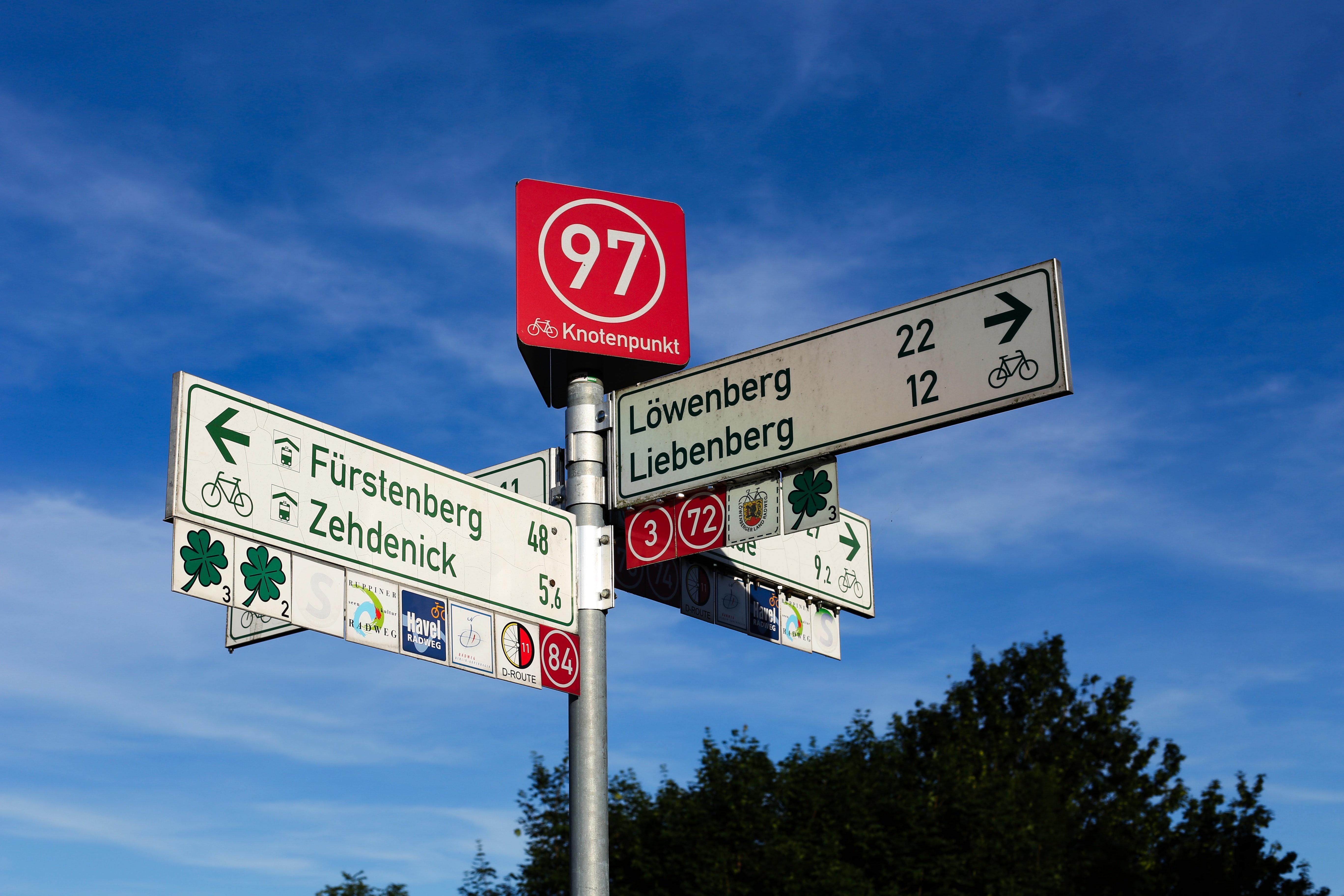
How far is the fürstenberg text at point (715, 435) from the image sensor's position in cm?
651

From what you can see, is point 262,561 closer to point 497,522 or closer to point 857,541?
point 497,522

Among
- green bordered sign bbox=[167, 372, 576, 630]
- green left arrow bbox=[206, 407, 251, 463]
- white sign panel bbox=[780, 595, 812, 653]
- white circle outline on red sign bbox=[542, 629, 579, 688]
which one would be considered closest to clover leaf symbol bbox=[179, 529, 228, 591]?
green bordered sign bbox=[167, 372, 576, 630]

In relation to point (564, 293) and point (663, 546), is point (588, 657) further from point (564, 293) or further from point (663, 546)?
point (564, 293)

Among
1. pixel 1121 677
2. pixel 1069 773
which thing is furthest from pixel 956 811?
pixel 1121 677

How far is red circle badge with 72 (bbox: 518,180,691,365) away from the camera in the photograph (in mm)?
7160

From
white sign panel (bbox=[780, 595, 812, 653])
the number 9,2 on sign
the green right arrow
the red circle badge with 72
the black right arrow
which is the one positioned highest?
the red circle badge with 72

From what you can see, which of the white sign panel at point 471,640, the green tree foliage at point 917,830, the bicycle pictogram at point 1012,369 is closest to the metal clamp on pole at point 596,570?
the white sign panel at point 471,640

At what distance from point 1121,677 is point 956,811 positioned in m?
22.8

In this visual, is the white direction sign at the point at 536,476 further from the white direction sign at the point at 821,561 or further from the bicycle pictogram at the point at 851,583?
the bicycle pictogram at the point at 851,583

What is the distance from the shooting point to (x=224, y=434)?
18.4 feet

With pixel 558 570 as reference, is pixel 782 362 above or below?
above

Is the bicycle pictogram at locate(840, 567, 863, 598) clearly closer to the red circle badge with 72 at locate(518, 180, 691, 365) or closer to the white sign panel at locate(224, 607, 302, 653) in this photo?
the red circle badge with 72 at locate(518, 180, 691, 365)

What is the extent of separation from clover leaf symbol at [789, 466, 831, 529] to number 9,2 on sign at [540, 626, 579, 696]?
4.17 feet

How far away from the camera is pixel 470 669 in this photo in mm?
6195
